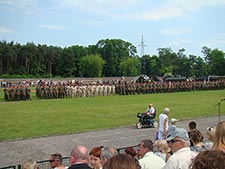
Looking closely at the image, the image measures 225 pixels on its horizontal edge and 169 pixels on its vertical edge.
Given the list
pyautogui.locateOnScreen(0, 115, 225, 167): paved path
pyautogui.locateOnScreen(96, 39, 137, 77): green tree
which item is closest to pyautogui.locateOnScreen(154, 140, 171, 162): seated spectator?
pyautogui.locateOnScreen(0, 115, 225, 167): paved path

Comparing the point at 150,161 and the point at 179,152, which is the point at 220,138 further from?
the point at 150,161

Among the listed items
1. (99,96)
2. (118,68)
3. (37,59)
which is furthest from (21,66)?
(99,96)

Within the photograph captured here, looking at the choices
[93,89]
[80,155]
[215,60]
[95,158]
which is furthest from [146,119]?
[215,60]

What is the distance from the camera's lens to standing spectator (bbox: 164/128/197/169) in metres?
3.93

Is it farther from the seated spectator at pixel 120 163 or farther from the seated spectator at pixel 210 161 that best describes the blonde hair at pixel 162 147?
the seated spectator at pixel 210 161

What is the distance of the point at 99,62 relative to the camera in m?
104

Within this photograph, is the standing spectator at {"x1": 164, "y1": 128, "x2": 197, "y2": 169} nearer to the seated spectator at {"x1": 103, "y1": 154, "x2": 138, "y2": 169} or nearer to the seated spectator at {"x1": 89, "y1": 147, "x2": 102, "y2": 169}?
the seated spectator at {"x1": 89, "y1": 147, "x2": 102, "y2": 169}

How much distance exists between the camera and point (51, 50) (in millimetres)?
109750

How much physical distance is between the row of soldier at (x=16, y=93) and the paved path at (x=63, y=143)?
56.9 ft

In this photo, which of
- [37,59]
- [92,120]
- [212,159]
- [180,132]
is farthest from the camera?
[37,59]

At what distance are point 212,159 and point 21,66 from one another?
343 feet

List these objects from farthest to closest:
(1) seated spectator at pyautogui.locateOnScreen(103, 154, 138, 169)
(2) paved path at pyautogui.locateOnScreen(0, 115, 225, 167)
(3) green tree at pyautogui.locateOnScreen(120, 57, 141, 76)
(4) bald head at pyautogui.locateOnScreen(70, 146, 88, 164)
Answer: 1. (3) green tree at pyautogui.locateOnScreen(120, 57, 141, 76)
2. (2) paved path at pyautogui.locateOnScreen(0, 115, 225, 167)
3. (4) bald head at pyautogui.locateOnScreen(70, 146, 88, 164)
4. (1) seated spectator at pyautogui.locateOnScreen(103, 154, 138, 169)

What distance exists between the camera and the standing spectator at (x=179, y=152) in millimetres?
3928

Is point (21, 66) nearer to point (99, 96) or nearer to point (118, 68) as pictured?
point (118, 68)
